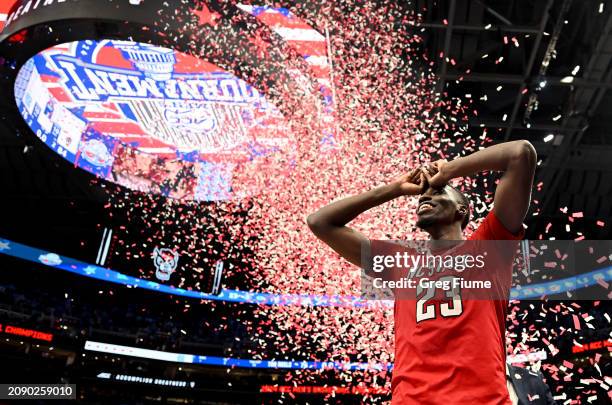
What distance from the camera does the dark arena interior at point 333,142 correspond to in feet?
20.6

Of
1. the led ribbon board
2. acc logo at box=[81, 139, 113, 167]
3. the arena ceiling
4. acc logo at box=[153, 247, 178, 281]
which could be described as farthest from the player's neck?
acc logo at box=[153, 247, 178, 281]

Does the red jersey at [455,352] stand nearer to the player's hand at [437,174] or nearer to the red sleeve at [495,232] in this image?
the red sleeve at [495,232]

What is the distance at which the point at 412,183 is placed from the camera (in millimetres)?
2186

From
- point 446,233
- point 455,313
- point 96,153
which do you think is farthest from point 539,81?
point 96,153

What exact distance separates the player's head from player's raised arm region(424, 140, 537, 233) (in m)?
0.17

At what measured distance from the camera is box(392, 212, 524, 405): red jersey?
171 cm

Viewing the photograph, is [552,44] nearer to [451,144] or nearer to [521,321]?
[451,144]

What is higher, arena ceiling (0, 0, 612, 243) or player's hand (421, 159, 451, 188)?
arena ceiling (0, 0, 612, 243)

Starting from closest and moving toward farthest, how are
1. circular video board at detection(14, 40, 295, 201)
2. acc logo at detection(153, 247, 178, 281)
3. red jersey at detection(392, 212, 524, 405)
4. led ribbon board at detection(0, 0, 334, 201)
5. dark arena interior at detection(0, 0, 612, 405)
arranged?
red jersey at detection(392, 212, 524, 405)
dark arena interior at detection(0, 0, 612, 405)
led ribbon board at detection(0, 0, 334, 201)
circular video board at detection(14, 40, 295, 201)
acc logo at detection(153, 247, 178, 281)

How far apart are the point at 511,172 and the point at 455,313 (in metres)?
0.56

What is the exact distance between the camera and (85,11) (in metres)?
6.27

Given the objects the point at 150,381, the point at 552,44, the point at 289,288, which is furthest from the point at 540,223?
the point at 150,381

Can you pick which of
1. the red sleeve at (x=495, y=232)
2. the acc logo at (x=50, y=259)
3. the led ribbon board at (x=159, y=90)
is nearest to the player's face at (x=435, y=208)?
the red sleeve at (x=495, y=232)

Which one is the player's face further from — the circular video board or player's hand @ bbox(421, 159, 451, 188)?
the circular video board
